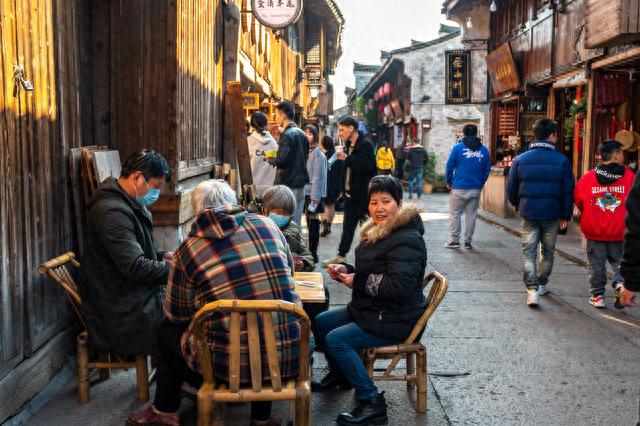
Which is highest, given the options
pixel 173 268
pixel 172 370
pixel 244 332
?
pixel 173 268

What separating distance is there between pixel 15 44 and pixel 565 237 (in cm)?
1046

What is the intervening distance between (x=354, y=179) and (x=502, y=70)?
855cm

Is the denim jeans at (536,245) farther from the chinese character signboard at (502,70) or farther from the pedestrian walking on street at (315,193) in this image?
the chinese character signboard at (502,70)

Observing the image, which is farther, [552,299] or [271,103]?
[271,103]

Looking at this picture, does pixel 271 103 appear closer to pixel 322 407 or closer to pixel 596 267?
pixel 596 267

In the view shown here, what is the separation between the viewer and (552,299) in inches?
312

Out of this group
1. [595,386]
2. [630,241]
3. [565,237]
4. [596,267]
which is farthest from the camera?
[565,237]

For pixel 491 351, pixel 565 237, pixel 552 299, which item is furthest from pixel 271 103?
pixel 491 351

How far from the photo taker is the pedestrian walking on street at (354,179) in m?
9.57

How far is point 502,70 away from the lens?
55.1 ft

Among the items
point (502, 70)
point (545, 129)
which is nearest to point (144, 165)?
point (545, 129)

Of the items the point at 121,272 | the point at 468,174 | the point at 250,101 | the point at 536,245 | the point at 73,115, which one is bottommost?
the point at 536,245

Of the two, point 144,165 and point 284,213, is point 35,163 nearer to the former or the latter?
point 144,165

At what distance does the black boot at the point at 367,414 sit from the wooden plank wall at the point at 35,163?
2.00 m
